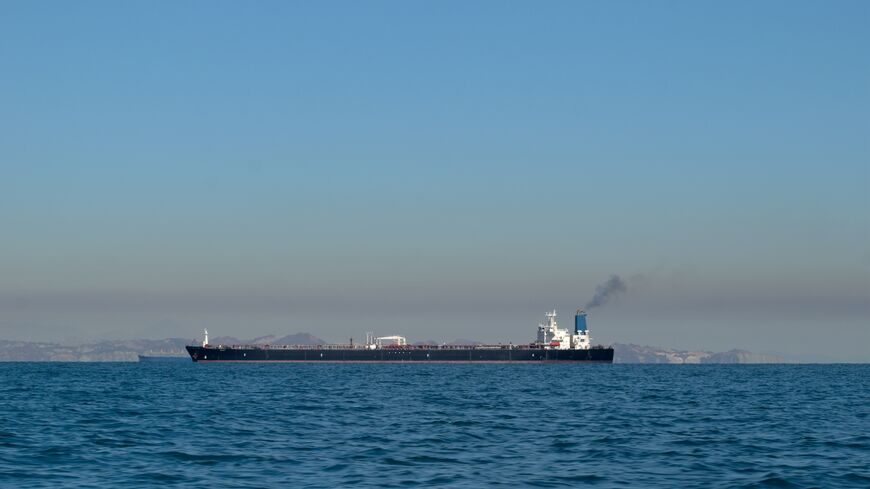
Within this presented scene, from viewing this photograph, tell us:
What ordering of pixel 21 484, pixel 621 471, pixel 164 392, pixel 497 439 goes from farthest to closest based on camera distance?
pixel 164 392 < pixel 497 439 < pixel 621 471 < pixel 21 484

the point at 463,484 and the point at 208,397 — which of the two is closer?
the point at 463,484

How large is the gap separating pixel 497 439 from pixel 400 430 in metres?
5.87

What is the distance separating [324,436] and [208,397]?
103 ft

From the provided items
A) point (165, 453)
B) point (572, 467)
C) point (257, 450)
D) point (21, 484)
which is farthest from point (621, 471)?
point (21, 484)

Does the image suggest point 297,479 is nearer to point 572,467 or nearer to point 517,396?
point 572,467

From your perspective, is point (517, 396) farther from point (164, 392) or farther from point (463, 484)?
point (463, 484)

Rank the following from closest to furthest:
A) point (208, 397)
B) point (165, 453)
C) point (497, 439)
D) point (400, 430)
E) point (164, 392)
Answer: point (165, 453) < point (497, 439) < point (400, 430) < point (208, 397) < point (164, 392)

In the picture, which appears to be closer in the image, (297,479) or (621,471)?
(297,479)

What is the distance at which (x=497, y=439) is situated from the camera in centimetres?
4153

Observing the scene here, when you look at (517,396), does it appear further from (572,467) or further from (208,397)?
(572,467)

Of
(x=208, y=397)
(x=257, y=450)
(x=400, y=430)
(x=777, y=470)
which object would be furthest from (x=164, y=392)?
(x=777, y=470)

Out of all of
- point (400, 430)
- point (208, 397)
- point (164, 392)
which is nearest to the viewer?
point (400, 430)

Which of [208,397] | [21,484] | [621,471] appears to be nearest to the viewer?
[21,484]

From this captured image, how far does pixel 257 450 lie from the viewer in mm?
37438
